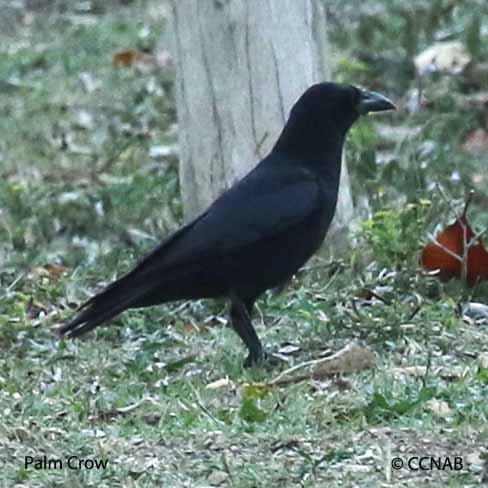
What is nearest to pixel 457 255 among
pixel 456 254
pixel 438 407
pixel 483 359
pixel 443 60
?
pixel 456 254

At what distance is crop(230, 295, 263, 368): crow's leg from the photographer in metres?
6.59

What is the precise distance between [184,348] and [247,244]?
0.52 meters

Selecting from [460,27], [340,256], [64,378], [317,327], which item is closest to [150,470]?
[64,378]

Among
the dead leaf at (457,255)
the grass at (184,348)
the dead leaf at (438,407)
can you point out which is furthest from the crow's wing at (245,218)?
the dead leaf at (438,407)

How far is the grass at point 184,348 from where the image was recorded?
5227 millimetres

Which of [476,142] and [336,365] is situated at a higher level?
[336,365]

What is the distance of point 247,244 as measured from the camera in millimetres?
6695

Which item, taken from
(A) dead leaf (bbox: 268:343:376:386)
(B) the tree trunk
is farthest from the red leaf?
(A) dead leaf (bbox: 268:343:376:386)

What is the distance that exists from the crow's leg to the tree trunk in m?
1.23

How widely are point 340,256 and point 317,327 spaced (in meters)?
0.99

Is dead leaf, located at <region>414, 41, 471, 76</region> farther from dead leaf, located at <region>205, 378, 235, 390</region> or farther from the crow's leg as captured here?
dead leaf, located at <region>205, 378, 235, 390</region>

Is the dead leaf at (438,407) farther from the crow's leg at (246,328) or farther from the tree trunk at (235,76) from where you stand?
the tree trunk at (235,76)

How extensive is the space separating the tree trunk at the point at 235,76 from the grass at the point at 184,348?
57 centimetres

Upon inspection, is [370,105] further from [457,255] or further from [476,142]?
→ [476,142]
